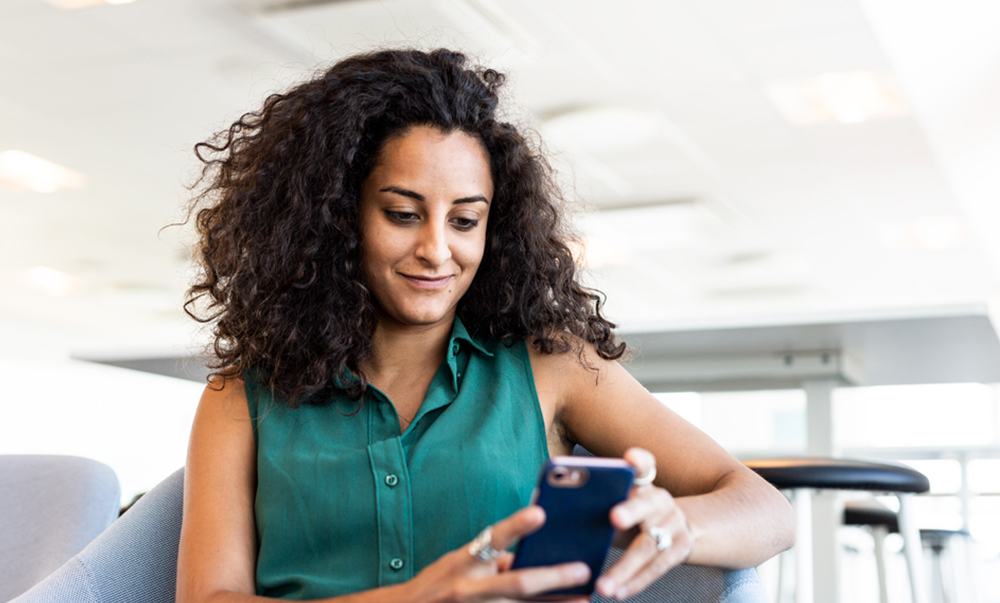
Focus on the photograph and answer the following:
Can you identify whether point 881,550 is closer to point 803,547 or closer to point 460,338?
point 803,547

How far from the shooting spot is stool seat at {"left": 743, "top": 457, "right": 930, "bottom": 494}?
1.70 m

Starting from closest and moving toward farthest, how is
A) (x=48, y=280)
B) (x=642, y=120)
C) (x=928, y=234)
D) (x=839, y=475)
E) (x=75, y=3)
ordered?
(x=839, y=475) < (x=75, y=3) < (x=642, y=120) < (x=928, y=234) < (x=48, y=280)

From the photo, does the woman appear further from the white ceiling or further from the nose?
the white ceiling

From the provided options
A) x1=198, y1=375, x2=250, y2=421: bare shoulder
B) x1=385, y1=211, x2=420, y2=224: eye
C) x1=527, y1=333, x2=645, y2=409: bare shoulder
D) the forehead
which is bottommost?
x1=198, y1=375, x2=250, y2=421: bare shoulder

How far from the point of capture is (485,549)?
69 centimetres

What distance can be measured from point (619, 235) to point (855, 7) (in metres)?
3.77

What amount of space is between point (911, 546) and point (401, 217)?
1470 mm

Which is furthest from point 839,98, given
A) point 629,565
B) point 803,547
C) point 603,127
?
point 629,565

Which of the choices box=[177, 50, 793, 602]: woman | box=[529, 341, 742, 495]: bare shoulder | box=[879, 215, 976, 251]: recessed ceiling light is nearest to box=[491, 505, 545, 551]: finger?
box=[177, 50, 793, 602]: woman

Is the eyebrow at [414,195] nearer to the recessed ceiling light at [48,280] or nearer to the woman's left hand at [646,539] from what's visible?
the woman's left hand at [646,539]

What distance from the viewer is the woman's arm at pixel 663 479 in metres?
0.76

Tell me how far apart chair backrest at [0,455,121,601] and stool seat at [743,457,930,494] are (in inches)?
44.7

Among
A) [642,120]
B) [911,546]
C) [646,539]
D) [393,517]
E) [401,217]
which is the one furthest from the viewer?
[642,120]

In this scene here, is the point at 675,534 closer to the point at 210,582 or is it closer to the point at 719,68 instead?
the point at 210,582
